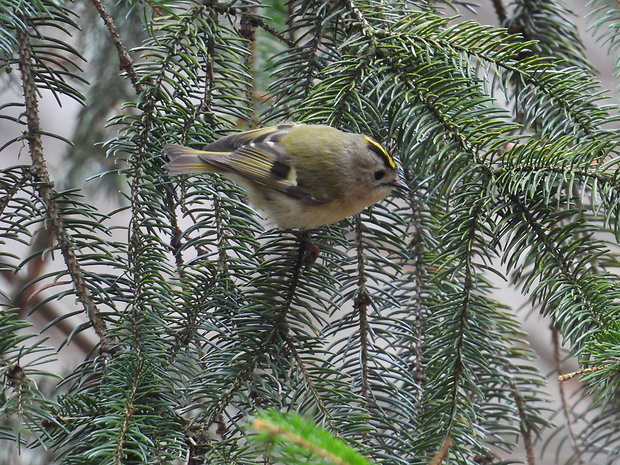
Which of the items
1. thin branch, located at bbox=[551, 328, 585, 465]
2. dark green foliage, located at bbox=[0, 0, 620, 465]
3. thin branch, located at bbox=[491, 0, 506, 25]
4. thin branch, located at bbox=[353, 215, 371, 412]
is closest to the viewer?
dark green foliage, located at bbox=[0, 0, 620, 465]

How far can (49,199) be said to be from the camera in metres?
0.77

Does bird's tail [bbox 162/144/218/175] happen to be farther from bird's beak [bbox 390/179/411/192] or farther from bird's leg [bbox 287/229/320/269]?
bird's beak [bbox 390/179/411/192]

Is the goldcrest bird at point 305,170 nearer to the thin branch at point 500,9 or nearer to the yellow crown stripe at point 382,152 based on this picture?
the yellow crown stripe at point 382,152

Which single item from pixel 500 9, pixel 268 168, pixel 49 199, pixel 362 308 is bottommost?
pixel 49 199

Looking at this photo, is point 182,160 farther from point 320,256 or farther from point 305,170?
point 305,170

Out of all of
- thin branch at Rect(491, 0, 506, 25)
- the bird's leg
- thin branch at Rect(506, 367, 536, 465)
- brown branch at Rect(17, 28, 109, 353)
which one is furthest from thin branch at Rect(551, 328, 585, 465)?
brown branch at Rect(17, 28, 109, 353)

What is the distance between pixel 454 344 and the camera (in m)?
0.76

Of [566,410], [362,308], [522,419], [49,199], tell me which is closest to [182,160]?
[49,199]

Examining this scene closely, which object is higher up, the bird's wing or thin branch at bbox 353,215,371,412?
the bird's wing

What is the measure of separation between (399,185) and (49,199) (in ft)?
1.75

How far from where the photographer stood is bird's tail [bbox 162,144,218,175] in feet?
2.76

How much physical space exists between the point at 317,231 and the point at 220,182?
171mm

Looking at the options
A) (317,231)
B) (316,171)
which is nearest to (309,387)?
(317,231)

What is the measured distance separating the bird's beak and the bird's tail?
0.32 metres
